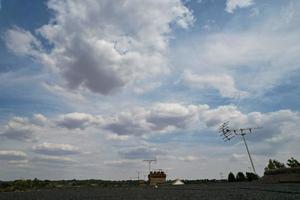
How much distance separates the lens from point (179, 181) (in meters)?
137

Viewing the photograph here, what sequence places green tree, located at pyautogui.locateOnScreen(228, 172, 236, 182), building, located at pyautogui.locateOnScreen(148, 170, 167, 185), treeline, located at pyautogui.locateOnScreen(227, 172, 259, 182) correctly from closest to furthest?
treeline, located at pyautogui.locateOnScreen(227, 172, 259, 182) < green tree, located at pyautogui.locateOnScreen(228, 172, 236, 182) < building, located at pyautogui.locateOnScreen(148, 170, 167, 185)

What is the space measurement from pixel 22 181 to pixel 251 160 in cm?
11830

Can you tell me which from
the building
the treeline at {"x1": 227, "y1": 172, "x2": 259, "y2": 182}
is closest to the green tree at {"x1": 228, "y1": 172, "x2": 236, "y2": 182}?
the treeline at {"x1": 227, "y1": 172, "x2": 259, "y2": 182}

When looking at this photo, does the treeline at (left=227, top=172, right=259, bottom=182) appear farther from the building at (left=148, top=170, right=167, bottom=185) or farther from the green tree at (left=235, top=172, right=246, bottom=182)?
the building at (left=148, top=170, right=167, bottom=185)

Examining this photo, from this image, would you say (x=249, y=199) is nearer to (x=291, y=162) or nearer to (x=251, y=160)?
(x=251, y=160)

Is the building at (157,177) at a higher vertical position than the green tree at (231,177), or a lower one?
higher

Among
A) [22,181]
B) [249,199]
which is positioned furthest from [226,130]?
[22,181]

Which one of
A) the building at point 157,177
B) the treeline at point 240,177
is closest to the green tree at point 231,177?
the treeline at point 240,177

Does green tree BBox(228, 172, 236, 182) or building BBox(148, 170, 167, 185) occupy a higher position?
building BBox(148, 170, 167, 185)

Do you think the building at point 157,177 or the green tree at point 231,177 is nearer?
the green tree at point 231,177

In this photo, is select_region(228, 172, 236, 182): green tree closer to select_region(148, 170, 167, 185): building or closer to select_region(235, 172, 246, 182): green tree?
select_region(235, 172, 246, 182): green tree

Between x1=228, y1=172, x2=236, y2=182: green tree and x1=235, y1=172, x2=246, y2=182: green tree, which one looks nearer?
x1=235, y1=172, x2=246, y2=182: green tree

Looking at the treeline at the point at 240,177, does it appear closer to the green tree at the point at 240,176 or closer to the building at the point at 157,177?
the green tree at the point at 240,176

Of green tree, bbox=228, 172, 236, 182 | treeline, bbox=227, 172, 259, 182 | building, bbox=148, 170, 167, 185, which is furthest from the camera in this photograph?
building, bbox=148, 170, 167, 185
